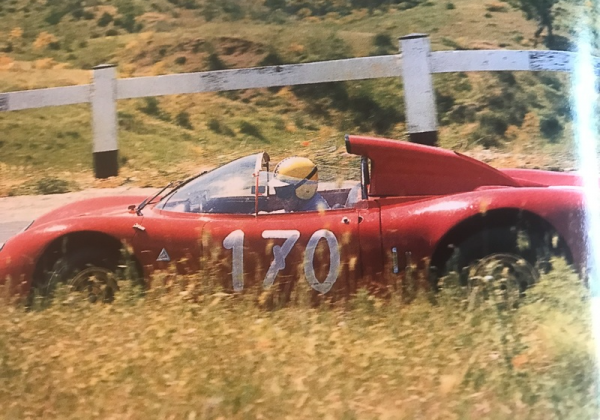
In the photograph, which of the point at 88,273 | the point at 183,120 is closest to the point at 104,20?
the point at 183,120

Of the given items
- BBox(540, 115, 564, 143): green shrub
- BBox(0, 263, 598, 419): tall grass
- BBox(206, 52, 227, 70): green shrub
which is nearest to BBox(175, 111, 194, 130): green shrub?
BBox(206, 52, 227, 70): green shrub

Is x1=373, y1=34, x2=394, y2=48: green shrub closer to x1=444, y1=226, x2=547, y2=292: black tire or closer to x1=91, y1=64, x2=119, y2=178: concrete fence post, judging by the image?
x1=444, y1=226, x2=547, y2=292: black tire

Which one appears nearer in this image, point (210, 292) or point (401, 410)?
point (401, 410)

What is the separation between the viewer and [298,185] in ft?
7.86

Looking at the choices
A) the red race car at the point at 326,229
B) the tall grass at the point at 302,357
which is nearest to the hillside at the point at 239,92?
the red race car at the point at 326,229

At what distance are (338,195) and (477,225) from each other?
542 mm

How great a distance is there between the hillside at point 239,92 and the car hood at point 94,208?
132mm

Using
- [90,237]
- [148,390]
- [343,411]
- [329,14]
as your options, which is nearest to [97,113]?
[90,237]

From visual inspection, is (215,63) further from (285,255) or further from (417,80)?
(285,255)

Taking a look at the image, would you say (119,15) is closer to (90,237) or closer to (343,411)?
(90,237)

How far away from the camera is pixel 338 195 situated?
7.77 feet

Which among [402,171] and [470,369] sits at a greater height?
[402,171]

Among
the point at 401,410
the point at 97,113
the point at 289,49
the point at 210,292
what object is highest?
the point at 289,49

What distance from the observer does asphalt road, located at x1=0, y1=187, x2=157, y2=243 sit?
2.57 m
